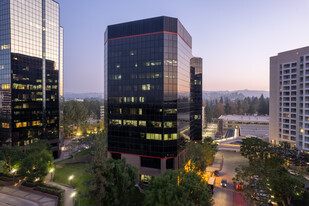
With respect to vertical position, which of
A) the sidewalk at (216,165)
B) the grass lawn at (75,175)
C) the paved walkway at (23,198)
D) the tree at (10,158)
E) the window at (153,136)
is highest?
the window at (153,136)

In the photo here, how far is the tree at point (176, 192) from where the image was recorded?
2515cm

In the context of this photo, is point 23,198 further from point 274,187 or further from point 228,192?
point 274,187

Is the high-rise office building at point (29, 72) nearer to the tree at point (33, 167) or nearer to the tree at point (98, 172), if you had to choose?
the tree at point (33, 167)

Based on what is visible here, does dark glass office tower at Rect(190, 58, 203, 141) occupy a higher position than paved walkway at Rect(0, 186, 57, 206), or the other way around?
dark glass office tower at Rect(190, 58, 203, 141)

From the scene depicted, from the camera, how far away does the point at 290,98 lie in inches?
2660

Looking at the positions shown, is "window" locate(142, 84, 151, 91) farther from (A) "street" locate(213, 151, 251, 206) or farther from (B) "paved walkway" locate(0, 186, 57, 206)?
(B) "paved walkway" locate(0, 186, 57, 206)

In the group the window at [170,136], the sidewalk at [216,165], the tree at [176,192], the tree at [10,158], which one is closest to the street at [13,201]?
the tree at [10,158]

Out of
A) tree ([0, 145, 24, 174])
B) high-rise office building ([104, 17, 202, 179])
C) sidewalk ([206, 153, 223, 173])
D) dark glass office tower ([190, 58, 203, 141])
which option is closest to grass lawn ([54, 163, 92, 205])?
high-rise office building ([104, 17, 202, 179])

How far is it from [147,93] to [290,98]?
59.2 metres

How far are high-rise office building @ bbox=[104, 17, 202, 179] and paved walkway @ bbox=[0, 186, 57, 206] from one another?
2063 cm

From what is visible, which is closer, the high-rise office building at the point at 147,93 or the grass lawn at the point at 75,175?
the grass lawn at the point at 75,175

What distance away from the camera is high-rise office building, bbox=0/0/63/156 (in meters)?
56.7

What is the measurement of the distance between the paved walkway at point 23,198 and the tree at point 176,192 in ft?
71.8

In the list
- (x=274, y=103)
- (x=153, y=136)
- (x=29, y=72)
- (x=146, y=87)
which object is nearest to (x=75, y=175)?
(x=153, y=136)
